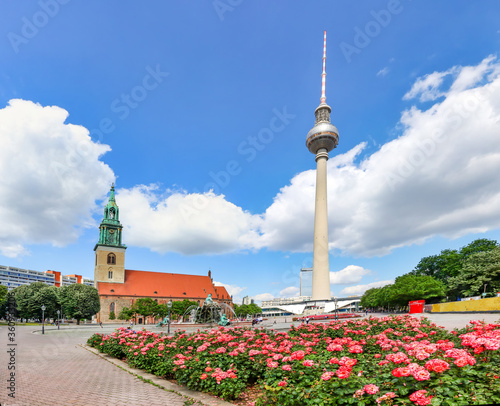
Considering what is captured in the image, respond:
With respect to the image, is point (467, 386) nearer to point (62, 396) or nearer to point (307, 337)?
point (307, 337)

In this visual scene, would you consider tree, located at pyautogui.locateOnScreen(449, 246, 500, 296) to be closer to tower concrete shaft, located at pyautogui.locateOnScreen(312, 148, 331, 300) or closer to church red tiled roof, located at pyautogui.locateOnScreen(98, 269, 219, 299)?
tower concrete shaft, located at pyautogui.locateOnScreen(312, 148, 331, 300)

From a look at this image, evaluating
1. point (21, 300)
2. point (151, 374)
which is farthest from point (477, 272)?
point (21, 300)

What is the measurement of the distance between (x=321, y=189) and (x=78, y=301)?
198ft

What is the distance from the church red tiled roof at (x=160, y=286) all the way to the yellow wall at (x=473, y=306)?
68.0 metres

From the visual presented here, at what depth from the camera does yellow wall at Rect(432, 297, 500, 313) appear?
101 feet

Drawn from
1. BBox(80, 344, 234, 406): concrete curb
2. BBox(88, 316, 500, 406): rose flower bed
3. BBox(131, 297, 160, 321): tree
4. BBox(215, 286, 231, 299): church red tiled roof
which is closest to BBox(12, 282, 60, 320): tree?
BBox(131, 297, 160, 321): tree

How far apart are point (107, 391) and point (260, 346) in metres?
4.27

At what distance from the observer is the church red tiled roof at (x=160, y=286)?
82062 mm

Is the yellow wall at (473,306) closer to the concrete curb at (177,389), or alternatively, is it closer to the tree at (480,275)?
the tree at (480,275)

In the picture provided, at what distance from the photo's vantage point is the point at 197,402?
706 cm

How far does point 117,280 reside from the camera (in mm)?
82812

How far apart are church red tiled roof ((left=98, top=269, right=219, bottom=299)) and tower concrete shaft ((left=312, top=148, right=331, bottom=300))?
3678cm

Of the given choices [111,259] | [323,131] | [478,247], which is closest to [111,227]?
[111,259]

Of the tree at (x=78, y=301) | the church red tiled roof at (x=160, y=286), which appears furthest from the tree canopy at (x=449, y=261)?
the tree at (x=78, y=301)
